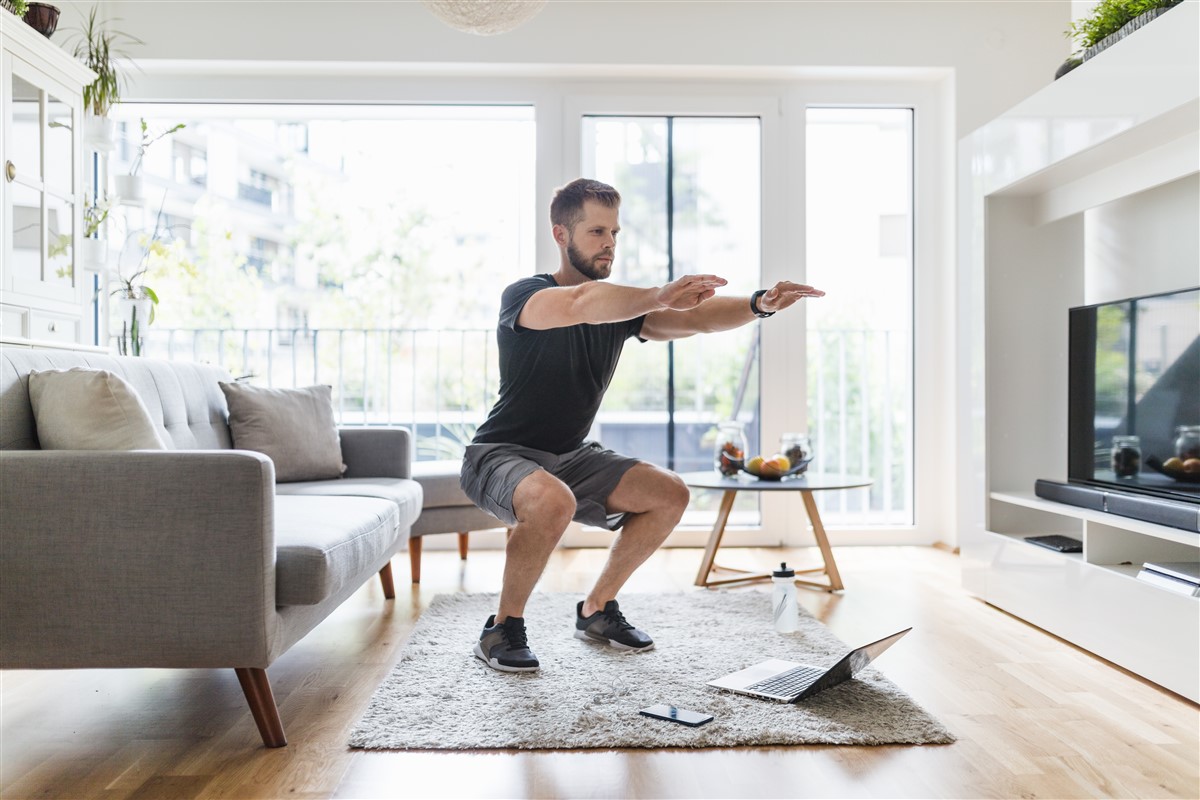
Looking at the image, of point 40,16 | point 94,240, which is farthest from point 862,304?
point 40,16

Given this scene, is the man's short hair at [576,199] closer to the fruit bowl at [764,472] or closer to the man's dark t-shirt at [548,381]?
the man's dark t-shirt at [548,381]

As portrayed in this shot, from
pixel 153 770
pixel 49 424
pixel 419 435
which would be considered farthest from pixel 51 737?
pixel 419 435

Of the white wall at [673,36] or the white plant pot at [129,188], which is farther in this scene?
the white wall at [673,36]

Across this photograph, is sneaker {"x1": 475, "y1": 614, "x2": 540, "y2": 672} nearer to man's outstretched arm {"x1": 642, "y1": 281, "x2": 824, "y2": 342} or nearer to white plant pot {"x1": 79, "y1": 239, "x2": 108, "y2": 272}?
man's outstretched arm {"x1": 642, "y1": 281, "x2": 824, "y2": 342}

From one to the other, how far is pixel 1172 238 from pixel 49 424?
116 inches

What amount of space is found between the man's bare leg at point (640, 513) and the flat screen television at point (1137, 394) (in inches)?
49.8

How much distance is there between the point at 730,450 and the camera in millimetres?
3539

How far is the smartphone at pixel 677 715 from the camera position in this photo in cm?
200

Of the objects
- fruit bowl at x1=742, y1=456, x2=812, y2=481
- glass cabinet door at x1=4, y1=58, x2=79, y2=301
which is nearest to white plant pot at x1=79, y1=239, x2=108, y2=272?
glass cabinet door at x1=4, y1=58, x2=79, y2=301

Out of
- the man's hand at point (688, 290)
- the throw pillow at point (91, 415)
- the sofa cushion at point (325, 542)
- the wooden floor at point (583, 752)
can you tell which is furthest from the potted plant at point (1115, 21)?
the throw pillow at point (91, 415)

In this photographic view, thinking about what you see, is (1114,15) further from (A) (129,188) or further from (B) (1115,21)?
(A) (129,188)

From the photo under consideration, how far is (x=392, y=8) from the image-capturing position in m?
4.33

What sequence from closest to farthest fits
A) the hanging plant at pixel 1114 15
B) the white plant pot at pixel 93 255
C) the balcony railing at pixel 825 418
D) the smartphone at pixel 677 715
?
1. the smartphone at pixel 677 715
2. the hanging plant at pixel 1114 15
3. the white plant pot at pixel 93 255
4. the balcony railing at pixel 825 418

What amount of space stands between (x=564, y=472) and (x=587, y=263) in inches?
22.5
